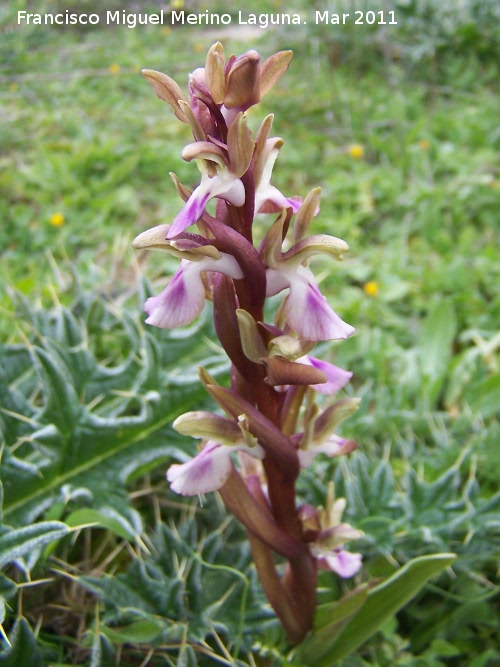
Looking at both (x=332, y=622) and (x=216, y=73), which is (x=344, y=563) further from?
(x=216, y=73)

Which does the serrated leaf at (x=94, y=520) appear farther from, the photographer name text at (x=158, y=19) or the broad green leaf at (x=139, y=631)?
the photographer name text at (x=158, y=19)

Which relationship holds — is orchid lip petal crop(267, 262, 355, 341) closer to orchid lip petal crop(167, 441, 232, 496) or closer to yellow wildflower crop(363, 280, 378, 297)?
orchid lip petal crop(167, 441, 232, 496)

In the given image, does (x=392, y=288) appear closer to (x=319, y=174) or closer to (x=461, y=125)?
(x=319, y=174)

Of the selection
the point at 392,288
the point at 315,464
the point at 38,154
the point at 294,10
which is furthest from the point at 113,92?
the point at 315,464

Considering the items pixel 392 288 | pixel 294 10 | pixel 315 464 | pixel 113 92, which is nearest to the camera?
pixel 315 464

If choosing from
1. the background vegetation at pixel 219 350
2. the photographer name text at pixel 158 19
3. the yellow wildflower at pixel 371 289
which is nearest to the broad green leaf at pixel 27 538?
the background vegetation at pixel 219 350
